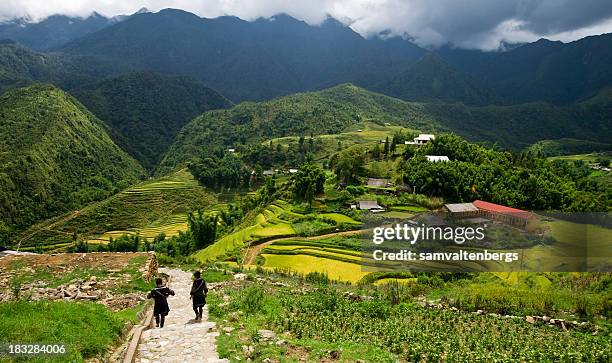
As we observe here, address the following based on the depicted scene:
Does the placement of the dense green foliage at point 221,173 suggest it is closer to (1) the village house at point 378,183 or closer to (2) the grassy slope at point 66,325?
(1) the village house at point 378,183

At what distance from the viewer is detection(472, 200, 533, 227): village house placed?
4157 cm

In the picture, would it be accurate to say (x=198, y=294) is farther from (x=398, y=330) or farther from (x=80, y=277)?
(x=80, y=277)

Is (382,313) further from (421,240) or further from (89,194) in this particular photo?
(89,194)

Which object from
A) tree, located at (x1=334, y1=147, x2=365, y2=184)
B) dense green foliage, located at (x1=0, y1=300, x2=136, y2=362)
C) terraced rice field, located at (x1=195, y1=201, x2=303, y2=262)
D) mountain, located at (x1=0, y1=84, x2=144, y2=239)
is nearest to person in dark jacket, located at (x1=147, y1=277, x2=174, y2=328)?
dense green foliage, located at (x1=0, y1=300, x2=136, y2=362)

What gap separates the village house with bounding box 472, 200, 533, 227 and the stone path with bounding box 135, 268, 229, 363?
1463 inches

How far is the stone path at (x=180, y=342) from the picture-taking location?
31.6ft

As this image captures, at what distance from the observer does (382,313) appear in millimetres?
15000

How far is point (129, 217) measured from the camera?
9369 cm

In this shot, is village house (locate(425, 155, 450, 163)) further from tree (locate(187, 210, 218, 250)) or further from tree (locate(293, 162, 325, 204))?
tree (locate(187, 210, 218, 250))

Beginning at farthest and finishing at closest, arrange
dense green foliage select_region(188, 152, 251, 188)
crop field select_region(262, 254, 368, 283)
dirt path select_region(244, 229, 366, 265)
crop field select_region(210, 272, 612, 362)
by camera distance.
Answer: dense green foliage select_region(188, 152, 251, 188) < dirt path select_region(244, 229, 366, 265) < crop field select_region(262, 254, 368, 283) < crop field select_region(210, 272, 612, 362)

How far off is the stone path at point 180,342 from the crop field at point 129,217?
70.7m

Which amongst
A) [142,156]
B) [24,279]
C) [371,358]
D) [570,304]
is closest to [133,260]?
[24,279]

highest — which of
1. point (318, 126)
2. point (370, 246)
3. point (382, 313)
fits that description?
point (318, 126)

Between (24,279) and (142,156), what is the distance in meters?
186
